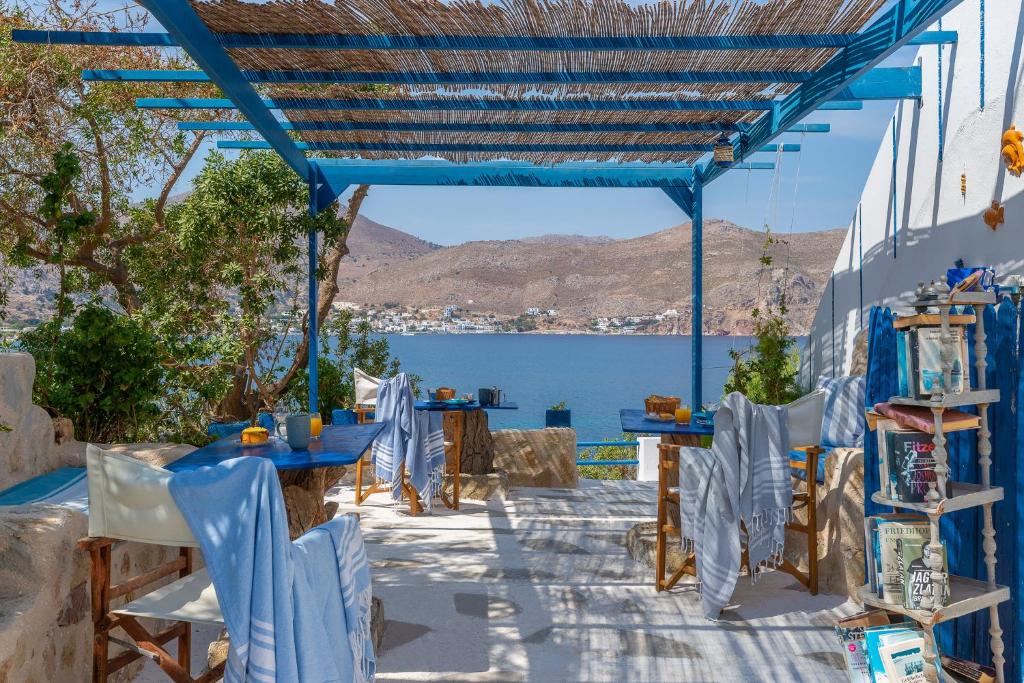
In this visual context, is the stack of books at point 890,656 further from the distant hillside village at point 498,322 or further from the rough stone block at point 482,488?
the distant hillside village at point 498,322

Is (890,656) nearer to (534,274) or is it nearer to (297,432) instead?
(297,432)

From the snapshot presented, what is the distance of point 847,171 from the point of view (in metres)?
51.3

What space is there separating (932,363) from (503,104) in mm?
3394

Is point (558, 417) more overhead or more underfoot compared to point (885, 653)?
more overhead

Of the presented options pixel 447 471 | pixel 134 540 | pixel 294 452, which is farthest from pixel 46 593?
pixel 447 471

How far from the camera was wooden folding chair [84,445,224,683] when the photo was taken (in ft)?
7.96

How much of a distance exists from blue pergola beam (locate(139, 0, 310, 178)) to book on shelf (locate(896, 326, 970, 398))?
2.93 metres

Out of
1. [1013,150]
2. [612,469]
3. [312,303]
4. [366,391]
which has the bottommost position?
[612,469]

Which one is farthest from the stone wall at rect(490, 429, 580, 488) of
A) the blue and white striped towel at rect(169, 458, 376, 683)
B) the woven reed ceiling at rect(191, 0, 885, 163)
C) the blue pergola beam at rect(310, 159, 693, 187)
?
the blue and white striped towel at rect(169, 458, 376, 683)

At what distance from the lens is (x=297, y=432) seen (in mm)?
3580

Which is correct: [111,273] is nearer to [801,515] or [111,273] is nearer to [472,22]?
[472,22]

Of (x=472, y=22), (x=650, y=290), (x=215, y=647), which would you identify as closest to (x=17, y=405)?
(x=215, y=647)

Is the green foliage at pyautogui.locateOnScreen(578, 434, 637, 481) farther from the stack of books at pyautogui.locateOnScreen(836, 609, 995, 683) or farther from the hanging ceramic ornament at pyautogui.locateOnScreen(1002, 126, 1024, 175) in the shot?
the stack of books at pyautogui.locateOnScreen(836, 609, 995, 683)

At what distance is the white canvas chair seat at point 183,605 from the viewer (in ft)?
7.91
